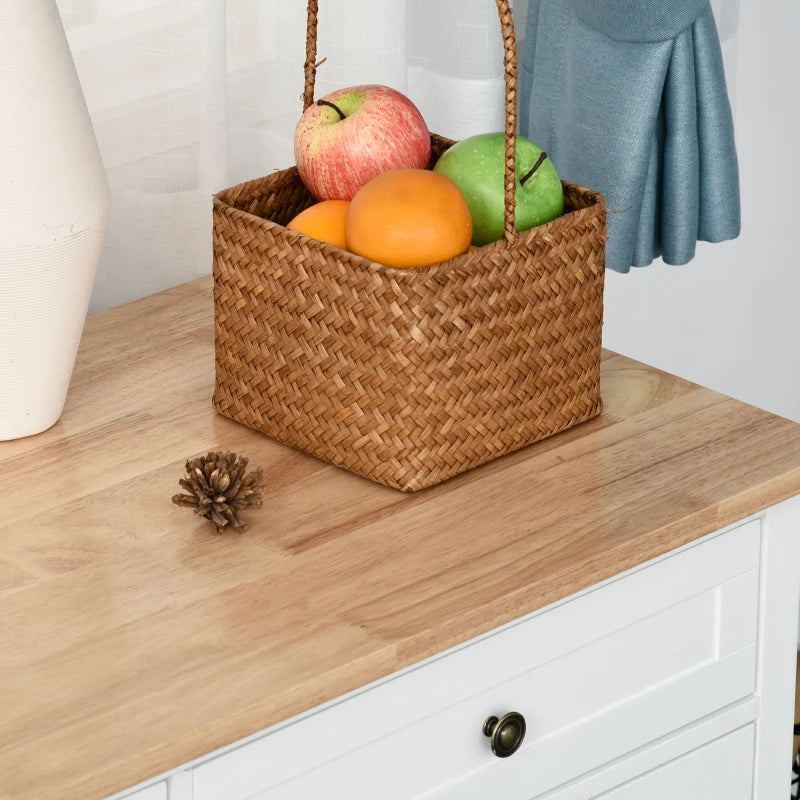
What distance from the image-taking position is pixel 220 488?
87 cm

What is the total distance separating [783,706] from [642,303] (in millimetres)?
932

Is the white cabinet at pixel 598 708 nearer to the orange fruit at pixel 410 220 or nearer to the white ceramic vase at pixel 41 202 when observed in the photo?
the orange fruit at pixel 410 220

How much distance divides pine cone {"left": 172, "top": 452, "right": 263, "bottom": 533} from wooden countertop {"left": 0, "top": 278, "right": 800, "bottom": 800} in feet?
0.04

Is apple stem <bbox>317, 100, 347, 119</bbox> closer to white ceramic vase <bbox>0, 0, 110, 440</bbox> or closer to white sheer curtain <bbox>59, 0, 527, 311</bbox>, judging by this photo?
white ceramic vase <bbox>0, 0, 110, 440</bbox>

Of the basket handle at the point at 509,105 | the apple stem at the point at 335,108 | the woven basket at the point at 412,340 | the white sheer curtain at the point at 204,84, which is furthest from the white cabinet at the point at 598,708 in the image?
the white sheer curtain at the point at 204,84

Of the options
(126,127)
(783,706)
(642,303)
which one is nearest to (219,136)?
(126,127)

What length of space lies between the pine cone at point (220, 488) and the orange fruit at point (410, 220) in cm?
Result: 16

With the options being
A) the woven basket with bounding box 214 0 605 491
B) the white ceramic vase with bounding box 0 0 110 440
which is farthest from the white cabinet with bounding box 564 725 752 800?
the white ceramic vase with bounding box 0 0 110 440

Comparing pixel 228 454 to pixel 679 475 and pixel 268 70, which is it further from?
pixel 268 70

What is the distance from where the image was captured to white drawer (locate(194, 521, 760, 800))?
776 mm

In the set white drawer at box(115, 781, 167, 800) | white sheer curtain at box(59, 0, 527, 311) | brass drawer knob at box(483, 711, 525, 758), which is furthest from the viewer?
white sheer curtain at box(59, 0, 527, 311)

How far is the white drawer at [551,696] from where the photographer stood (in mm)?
776

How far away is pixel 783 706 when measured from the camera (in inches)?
40.1

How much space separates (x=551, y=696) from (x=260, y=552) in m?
0.20
